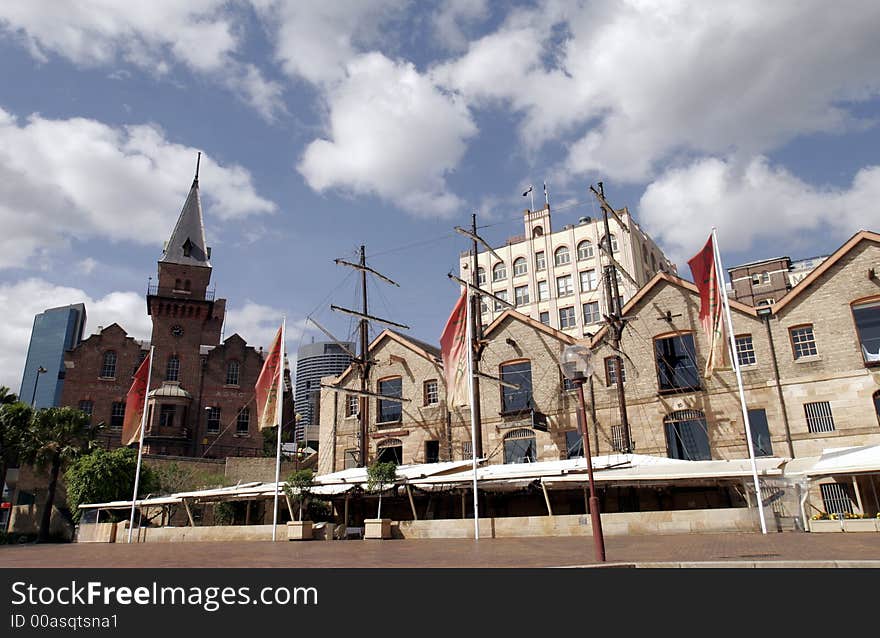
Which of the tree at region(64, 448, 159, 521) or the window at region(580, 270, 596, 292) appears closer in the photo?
the tree at region(64, 448, 159, 521)

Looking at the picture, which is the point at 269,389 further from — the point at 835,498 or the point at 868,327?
the point at 868,327

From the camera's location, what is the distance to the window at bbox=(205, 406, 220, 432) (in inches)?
2128

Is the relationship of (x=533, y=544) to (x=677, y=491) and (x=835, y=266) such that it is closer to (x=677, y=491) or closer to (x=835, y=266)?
(x=677, y=491)

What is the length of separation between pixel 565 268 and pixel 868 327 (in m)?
37.5

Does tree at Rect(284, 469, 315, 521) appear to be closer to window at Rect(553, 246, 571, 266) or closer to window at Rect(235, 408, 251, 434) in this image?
window at Rect(235, 408, 251, 434)

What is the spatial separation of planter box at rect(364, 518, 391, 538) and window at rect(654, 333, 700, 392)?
1578 cm

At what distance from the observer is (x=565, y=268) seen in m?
64.6

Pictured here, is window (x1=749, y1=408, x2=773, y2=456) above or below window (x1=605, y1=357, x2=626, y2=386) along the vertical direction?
below

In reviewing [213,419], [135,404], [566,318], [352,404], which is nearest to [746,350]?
[352,404]

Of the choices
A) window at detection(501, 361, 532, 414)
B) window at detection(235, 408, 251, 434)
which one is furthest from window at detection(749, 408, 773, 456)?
window at detection(235, 408, 251, 434)

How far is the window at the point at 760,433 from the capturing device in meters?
28.4

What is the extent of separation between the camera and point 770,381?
29016mm

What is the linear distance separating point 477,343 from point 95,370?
120 feet

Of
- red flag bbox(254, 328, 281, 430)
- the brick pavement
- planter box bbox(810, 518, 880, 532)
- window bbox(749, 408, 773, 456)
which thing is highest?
red flag bbox(254, 328, 281, 430)
